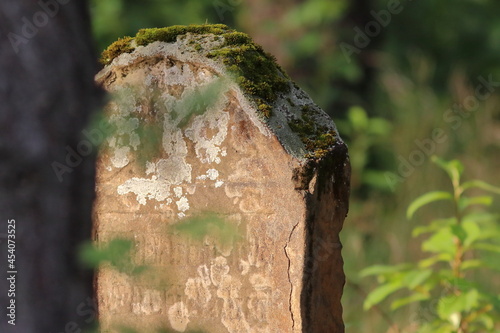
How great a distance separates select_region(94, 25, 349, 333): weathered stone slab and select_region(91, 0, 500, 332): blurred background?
1652 mm

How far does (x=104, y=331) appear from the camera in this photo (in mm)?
1979

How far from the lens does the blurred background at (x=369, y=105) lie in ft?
14.1

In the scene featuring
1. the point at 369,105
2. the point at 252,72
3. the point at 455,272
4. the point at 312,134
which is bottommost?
the point at 455,272

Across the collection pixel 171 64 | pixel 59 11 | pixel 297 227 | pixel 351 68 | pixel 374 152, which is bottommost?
pixel 297 227

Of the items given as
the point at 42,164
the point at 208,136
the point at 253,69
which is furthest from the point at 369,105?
the point at 42,164

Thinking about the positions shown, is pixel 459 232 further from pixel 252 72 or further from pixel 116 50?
pixel 116 50

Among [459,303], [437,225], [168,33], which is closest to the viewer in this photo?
[168,33]

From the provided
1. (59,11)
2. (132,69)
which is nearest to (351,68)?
(132,69)

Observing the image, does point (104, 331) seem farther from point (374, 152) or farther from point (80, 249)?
point (374, 152)

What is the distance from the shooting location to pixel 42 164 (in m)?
1.28

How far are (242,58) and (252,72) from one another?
0.05 metres

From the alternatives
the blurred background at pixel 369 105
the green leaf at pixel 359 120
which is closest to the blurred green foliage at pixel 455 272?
the blurred background at pixel 369 105

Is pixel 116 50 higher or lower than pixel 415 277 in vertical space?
higher

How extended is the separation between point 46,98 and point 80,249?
0.89ft
